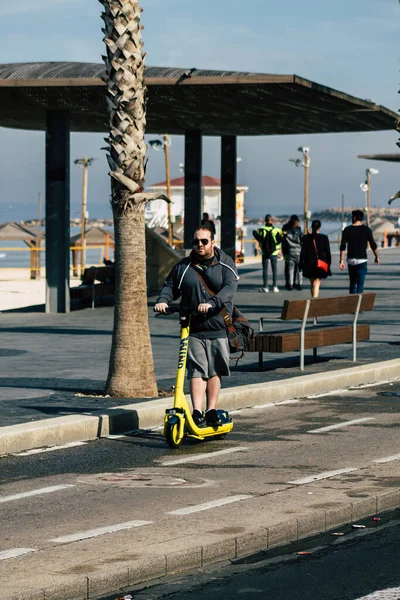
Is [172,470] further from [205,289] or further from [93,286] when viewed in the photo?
[93,286]

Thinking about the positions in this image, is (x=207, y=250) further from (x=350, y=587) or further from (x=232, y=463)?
(x=350, y=587)

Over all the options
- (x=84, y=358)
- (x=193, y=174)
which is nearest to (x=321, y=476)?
(x=84, y=358)

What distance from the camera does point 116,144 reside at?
1341cm

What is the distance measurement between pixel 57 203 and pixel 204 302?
49.1ft

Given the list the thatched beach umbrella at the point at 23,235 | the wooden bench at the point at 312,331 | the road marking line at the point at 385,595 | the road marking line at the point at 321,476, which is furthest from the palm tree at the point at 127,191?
the thatched beach umbrella at the point at 23,235

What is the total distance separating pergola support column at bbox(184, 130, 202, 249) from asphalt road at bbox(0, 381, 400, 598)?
66.4 ft

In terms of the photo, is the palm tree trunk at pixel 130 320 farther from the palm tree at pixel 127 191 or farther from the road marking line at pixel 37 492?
the road marking line at pixel 37 492

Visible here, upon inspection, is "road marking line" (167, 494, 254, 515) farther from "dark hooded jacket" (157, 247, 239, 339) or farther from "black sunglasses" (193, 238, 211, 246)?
"black sunglasses" (193, 238, 211, 246)

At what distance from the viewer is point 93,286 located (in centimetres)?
2733

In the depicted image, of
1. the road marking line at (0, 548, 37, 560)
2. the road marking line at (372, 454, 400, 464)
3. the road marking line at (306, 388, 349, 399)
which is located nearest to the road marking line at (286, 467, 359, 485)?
the road marking line at (372, 454, 400, 464)

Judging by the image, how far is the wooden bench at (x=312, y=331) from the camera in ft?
51.2

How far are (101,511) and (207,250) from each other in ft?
10.8

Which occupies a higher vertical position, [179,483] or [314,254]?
[314,254]

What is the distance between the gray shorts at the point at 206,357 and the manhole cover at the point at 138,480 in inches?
60.8
